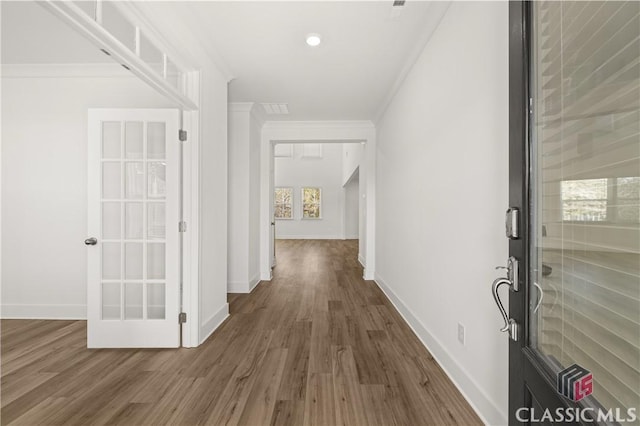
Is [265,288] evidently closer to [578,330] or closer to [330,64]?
[330,64]

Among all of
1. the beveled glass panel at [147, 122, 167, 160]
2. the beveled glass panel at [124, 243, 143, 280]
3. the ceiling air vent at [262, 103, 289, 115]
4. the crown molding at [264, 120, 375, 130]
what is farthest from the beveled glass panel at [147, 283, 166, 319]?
the crown molding at [264, 120, 375, 130]

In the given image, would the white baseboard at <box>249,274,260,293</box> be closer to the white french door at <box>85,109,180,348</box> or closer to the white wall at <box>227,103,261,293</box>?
the white wall at <box>227,103,261,293</box>

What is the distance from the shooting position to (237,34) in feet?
8.35

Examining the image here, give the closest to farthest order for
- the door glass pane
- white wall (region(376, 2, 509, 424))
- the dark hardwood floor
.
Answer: the door glass pane → white wall (region(376, 2, 509, 424)) → the dark hardwood floor

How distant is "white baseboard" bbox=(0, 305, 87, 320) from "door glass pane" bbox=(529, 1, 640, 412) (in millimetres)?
4067

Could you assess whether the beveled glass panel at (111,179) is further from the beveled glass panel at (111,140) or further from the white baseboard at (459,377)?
the white baseboard at (459,377)

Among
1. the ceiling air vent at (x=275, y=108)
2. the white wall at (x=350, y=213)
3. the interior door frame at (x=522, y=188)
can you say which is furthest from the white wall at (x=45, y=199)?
the white wall at (x=350, y=213)

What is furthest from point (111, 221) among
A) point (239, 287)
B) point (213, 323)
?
point (239, 287)

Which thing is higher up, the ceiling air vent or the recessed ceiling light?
the ceiling air vent

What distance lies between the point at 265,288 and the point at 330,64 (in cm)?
318

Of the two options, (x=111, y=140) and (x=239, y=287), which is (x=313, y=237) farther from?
(x=111, y=140)

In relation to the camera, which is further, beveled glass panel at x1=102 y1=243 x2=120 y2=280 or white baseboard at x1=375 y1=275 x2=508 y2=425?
beveled glass panel at x1=102 y1=243 x2=120 y2=280

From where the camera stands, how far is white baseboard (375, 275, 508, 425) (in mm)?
1546

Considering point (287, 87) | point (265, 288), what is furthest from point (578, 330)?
point (265, 288)
